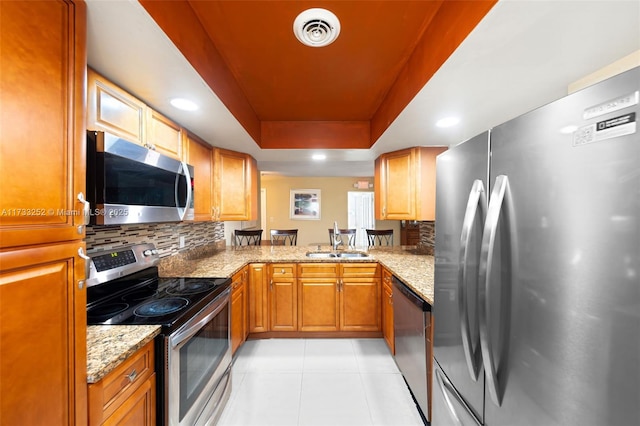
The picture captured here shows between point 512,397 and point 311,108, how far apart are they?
2.41 meters

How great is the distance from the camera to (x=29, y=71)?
64 centimetres

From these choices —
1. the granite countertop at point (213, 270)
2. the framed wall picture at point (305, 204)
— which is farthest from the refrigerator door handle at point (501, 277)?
the framed wall picture at point (305, 204)

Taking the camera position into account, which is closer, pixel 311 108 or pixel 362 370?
pixel 362 370

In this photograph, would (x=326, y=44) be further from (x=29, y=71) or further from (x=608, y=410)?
(x=608, y=410)

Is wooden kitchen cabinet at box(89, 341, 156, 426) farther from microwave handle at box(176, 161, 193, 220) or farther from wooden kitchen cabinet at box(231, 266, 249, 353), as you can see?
wooden kitchen cabinet at box(231, 266, 249, 353)

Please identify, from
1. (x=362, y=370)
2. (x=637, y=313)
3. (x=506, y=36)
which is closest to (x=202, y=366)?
(x=362, y=370)

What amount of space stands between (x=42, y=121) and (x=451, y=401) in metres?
1.84

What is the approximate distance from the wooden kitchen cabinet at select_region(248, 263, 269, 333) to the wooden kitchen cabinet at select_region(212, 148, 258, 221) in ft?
2.19

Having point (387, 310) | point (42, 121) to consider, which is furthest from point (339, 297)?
point (42, 121)

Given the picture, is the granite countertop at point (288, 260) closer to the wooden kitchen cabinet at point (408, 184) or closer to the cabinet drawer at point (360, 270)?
the cabinet drawer at point (360, 270)

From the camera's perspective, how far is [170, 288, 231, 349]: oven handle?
3.86 ft

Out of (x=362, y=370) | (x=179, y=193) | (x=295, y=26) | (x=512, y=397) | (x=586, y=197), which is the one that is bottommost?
(x=362, y=370)

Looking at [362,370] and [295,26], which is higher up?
[295,26]

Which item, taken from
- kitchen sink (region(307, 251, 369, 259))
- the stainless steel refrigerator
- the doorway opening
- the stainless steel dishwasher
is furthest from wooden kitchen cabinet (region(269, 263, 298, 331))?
the doorway opening
